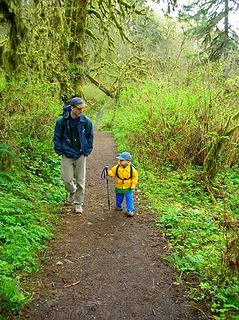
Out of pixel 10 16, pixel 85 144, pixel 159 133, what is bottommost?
pixel 159 133

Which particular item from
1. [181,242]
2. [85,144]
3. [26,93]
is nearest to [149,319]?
[181,242]

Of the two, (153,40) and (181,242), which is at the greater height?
(153,40)

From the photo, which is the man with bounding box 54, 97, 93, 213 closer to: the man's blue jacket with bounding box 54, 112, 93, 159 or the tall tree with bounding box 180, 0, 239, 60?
the man's blue jacket with bounding box 54, 112, 93, 159

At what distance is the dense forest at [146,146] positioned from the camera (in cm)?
494

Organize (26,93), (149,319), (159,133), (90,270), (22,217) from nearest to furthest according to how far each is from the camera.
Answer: (149,319) → (90,270) → (22,217) → (26,93) → (159,133)

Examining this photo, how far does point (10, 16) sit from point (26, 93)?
10.6 ft

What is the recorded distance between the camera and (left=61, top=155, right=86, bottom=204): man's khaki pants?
6984 millimetres

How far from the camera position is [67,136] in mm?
6863

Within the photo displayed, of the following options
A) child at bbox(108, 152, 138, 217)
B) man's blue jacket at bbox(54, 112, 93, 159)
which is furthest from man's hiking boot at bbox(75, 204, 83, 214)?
man's blue jacket at bbox(54, 112, 93, 159)

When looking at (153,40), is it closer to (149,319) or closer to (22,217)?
(22,217)

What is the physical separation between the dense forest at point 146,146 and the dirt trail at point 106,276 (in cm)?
24

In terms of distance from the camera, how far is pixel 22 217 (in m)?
5.97

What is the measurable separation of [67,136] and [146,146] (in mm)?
6313

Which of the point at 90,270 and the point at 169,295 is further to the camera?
the point at 90,270
